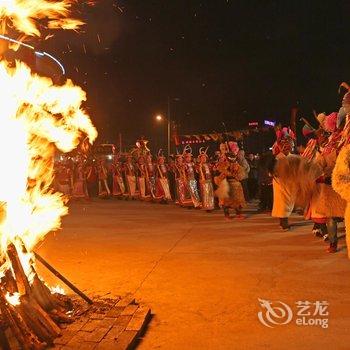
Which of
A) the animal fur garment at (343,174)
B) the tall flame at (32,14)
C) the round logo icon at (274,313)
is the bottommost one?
the round logo icon at (274,313)

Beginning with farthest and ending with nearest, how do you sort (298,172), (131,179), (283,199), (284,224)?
(131,179) → (284,224) → (283,199) → (298,172)

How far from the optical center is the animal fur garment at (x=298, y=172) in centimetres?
767

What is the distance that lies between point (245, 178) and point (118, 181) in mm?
7637

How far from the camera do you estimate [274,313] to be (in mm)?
5242

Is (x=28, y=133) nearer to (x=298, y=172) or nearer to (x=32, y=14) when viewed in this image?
(x=32, y=14)

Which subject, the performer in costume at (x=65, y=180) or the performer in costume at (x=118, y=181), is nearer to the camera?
the performer in costume at (x=118, y=181)

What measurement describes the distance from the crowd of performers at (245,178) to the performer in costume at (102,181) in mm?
43

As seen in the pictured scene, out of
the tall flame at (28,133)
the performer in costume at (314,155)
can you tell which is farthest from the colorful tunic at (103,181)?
the tall flame at (28,133)

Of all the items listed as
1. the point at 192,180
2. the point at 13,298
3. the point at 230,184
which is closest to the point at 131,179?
the point at 192,180

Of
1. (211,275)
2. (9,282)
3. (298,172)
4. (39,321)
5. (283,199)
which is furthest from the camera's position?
(283,199)

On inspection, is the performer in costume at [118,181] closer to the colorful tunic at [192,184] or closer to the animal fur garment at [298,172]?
the colorful tunic at [192,184]

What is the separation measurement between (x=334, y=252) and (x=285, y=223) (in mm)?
2613

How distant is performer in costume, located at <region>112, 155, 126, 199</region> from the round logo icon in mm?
15260

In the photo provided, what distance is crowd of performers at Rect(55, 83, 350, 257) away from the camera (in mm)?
7750
